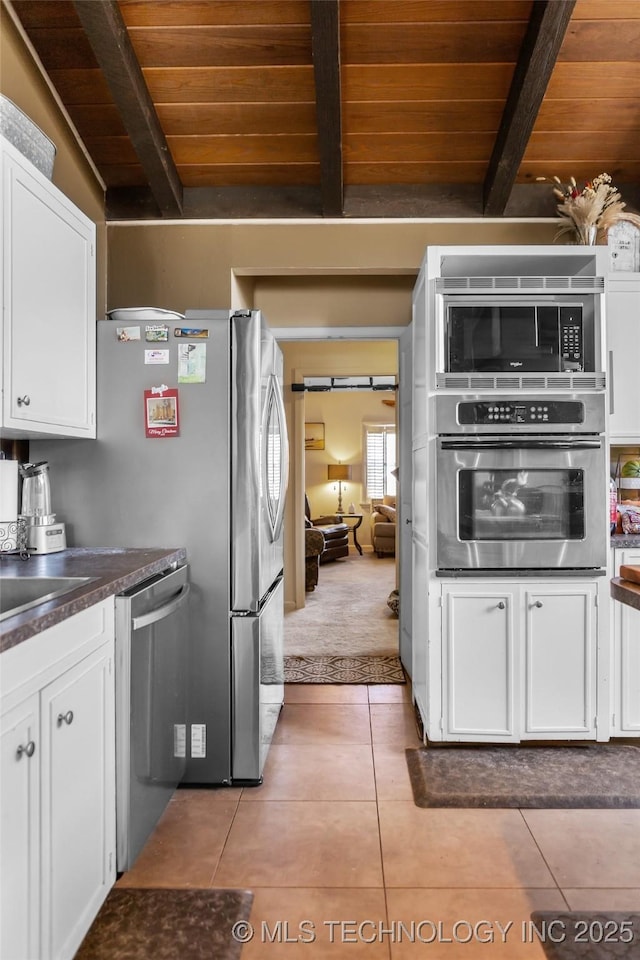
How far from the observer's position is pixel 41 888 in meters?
1.31

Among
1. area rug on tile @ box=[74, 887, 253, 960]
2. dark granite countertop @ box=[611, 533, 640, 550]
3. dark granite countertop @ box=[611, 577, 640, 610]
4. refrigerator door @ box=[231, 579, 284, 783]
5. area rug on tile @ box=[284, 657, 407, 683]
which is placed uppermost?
dark granite countertop @ box=[611, 577, 640, 610]

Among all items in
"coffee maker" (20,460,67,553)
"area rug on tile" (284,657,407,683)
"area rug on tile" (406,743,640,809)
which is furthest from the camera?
"area rug on tile" (284,657,407,683)

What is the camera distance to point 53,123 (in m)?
2.69

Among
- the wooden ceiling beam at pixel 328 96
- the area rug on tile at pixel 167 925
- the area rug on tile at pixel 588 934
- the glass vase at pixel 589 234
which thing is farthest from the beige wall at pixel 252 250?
the area rug on tile at pixel 588 934

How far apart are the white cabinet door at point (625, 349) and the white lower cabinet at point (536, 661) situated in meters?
0.81

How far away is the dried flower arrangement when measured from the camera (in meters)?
2.82

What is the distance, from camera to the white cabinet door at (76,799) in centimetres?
135

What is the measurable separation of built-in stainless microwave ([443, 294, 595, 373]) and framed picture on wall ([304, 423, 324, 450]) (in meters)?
7.23

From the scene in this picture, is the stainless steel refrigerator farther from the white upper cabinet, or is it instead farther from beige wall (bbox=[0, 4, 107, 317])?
beige wall (bbox=[0, 4, 107, 317])

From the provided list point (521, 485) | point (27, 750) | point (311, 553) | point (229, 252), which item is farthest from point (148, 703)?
point (311, 553)

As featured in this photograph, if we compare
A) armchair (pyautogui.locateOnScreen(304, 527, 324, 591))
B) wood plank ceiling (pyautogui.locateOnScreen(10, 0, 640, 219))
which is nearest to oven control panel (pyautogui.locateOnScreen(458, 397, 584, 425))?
wood plank ceiling (pyautogui.locateOnScreen(10, 0, 640, 219))

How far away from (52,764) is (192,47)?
264 cm

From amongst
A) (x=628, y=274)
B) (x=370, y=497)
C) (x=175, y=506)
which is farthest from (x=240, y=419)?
(x=370, y=497)

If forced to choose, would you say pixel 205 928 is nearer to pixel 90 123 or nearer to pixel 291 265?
pixel 291 265
